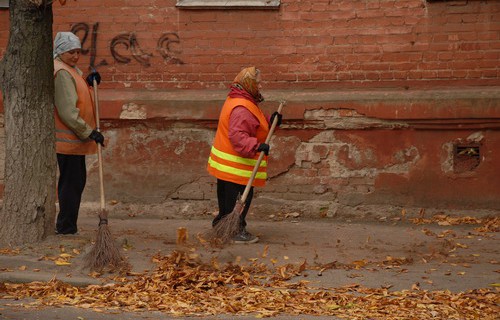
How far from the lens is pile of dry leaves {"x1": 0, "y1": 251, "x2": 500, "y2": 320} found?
629 cm

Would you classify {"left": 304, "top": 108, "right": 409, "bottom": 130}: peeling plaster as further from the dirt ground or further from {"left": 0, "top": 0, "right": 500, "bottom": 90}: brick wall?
the dirt ground

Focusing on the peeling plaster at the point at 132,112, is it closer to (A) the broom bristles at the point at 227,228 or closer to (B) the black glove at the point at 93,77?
(B) the black glove at the point at 93,77

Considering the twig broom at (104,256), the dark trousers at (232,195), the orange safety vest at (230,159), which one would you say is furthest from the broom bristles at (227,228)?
the twig broom at (104,256)

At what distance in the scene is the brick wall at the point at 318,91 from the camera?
9.80 metres

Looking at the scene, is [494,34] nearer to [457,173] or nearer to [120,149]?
[457,173]

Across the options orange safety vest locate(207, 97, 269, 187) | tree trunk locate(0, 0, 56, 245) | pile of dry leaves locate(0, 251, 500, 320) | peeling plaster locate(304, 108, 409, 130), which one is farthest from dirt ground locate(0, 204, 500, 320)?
peeling plaster locate(304, 108, 409, 130)

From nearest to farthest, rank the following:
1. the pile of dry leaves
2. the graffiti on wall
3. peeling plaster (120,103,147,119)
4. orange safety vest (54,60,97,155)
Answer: the pile of dry leaves < orange safety vest (54,60,97,155) < peeling plaster (120,103,147,119) < the graffiti on wall

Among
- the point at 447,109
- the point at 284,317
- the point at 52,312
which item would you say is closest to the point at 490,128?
the point at 447,109

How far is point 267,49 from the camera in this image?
10180 mm

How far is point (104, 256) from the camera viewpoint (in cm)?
742

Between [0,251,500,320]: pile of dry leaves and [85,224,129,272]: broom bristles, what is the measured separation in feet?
0.64

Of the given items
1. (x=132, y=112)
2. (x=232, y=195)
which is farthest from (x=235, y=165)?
(x=132, y=112)

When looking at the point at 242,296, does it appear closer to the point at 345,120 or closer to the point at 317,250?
the point at 317,250

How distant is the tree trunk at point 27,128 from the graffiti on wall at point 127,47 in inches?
98.3
